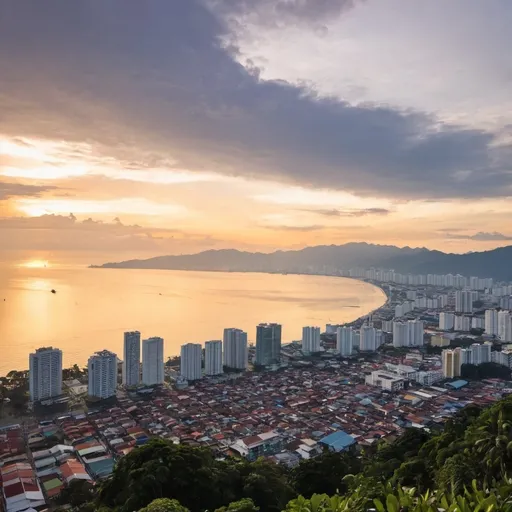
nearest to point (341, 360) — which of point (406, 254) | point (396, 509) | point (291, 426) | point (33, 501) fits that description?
point (291, 426)

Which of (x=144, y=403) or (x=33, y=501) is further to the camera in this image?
(x=144, y=403)

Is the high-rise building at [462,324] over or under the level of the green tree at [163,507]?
under

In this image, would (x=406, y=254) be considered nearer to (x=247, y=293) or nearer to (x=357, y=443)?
(x=247, y=293)

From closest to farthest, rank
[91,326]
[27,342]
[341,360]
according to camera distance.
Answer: [341,360], [27,342], [91,326]

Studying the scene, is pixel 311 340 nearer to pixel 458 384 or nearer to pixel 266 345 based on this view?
pixel 266 345

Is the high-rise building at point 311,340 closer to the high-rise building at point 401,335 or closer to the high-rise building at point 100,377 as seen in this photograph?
the high-rise building at point 401,335

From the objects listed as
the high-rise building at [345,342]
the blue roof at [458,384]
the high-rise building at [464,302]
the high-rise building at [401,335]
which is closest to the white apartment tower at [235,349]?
the high-rise building at [345,342]

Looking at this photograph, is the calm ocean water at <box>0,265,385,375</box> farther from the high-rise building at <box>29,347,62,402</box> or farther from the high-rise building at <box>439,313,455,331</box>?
the high-rise building at <box>439,313,455,331</box>

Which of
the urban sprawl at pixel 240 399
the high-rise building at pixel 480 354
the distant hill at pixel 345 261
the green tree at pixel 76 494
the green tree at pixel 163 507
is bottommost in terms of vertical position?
the urban sprawl at pixel 240 399
